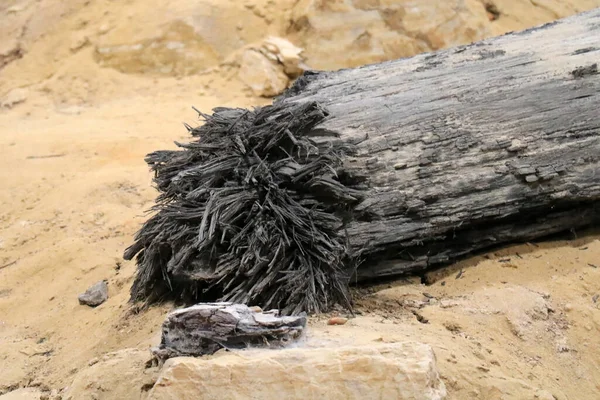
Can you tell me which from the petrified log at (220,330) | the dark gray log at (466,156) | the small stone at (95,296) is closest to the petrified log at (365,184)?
the dark gray log at (466,156)

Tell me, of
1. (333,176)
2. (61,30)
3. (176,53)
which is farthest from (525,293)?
(61,30)

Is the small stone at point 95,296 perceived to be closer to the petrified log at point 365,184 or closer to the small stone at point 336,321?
the petrified log at point 365,184

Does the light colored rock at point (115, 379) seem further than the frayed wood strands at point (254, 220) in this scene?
No

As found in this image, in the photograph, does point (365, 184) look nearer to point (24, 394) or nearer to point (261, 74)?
point (24, 394)

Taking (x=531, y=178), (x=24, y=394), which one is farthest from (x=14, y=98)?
(x=531, y=178)

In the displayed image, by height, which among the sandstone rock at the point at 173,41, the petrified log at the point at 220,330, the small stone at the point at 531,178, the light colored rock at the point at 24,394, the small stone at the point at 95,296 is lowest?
the sandstone rock at the point at 173,41

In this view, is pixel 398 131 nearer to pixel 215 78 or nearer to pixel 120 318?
pixel 120 318

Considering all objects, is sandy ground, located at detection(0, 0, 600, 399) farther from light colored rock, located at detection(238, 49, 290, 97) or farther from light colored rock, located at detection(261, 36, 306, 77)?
light colored rock, located at detection(261, 36, 306, 77)
